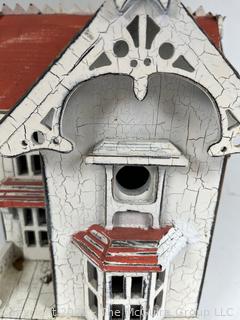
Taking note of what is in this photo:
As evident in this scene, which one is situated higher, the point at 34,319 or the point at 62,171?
the point at 62,171

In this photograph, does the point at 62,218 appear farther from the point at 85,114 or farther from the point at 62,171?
the point at 85,114

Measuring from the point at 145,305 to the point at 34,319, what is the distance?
310 mm

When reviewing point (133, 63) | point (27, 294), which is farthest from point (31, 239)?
point (133, 63)

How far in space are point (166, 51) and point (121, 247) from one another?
391mm

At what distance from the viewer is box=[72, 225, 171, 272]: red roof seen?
0.77 m

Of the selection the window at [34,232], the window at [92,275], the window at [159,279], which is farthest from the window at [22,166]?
the window at [159,279]

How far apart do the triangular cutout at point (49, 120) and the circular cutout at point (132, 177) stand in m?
0.24

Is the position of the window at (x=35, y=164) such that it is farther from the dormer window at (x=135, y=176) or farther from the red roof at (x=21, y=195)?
the dormer window at (x=135, y=176)

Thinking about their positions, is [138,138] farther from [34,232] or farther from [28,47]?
[34,232]

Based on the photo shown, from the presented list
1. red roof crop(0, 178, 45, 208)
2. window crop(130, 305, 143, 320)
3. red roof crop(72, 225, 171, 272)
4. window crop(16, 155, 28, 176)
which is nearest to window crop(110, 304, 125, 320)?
window crop(130, 305, 143, 320)

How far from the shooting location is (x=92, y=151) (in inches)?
29.2

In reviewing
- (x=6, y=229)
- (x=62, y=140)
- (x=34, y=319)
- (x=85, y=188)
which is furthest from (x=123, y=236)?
(x=6, y=229)

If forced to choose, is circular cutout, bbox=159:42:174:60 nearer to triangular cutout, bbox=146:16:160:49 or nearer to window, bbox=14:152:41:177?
triangular cutout, bbox=146:16:160:49

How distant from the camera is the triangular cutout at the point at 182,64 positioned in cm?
60
